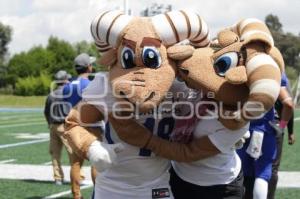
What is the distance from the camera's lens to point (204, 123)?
9.37 feet

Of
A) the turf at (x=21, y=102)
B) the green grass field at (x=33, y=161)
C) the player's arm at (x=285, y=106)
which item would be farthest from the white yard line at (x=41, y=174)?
the turf at (x=21, y=102)

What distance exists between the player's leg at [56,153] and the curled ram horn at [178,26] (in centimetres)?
508

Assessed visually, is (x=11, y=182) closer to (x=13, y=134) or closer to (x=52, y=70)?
(x=13, y=134)

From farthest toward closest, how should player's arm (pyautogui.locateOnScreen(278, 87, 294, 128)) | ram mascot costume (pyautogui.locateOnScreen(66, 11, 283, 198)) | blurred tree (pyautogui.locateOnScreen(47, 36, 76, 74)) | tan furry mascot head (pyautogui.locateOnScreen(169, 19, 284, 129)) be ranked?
1. blurred tree (pyautogui.locateOnScreen(47, 36, 76, 74))
2. player's arm (pyautogui.locateOnScreen(278, 87, 294, 128))
3. ram mascot costume (pyautogui.locateOnScreen(66, 11, 283, 198))
4. tan furry mascot head (pyautogui.locateOnScreen(169, 19, 284, 129))

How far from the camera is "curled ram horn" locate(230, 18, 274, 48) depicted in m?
2.67

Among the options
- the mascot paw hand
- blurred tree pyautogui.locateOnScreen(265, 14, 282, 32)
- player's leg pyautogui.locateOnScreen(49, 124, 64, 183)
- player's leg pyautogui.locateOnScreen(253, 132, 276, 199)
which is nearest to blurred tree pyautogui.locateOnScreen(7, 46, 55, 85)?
blurred tree pyautogui.locateOnScreen(265, 14, 282, 32)

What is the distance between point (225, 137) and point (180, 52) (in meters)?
0.46

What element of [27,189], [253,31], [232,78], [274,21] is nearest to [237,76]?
[232,78]

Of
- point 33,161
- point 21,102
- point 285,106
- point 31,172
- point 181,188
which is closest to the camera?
point 181,188

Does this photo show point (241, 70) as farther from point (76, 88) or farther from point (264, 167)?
point (76, 88)

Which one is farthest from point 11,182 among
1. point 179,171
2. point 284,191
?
point 179,171

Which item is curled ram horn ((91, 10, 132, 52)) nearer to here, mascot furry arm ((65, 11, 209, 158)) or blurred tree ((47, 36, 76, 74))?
mascot furry arm ((65, 11, 209, 158))

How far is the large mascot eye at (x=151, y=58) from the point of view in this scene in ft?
8.97

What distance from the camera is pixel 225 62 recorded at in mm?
2701
